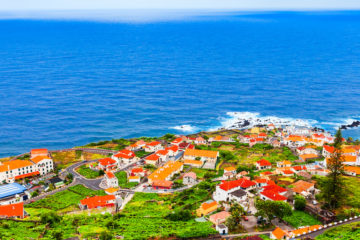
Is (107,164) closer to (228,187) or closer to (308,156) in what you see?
(228,187)

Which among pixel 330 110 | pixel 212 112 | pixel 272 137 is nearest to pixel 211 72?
pixel 212 112

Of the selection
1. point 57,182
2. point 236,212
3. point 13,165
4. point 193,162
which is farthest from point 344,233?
point 13,165

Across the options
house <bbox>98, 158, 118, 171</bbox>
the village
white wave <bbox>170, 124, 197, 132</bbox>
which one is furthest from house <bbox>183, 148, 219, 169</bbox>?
white wave <bbox>170, 124, 197, 132</bbox>

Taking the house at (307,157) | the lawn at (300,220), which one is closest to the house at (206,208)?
the lawn at (300,220)

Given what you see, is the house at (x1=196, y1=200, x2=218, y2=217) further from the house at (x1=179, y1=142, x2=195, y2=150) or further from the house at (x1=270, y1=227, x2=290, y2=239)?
the house at (x1=179, y1=142, x2=195, y2=150)

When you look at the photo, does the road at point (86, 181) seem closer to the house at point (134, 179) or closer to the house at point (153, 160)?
the house at point (134, 179)

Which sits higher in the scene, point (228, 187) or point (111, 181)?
point (228, 187)

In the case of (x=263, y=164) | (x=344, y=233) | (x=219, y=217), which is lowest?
(x=263, y=164)
